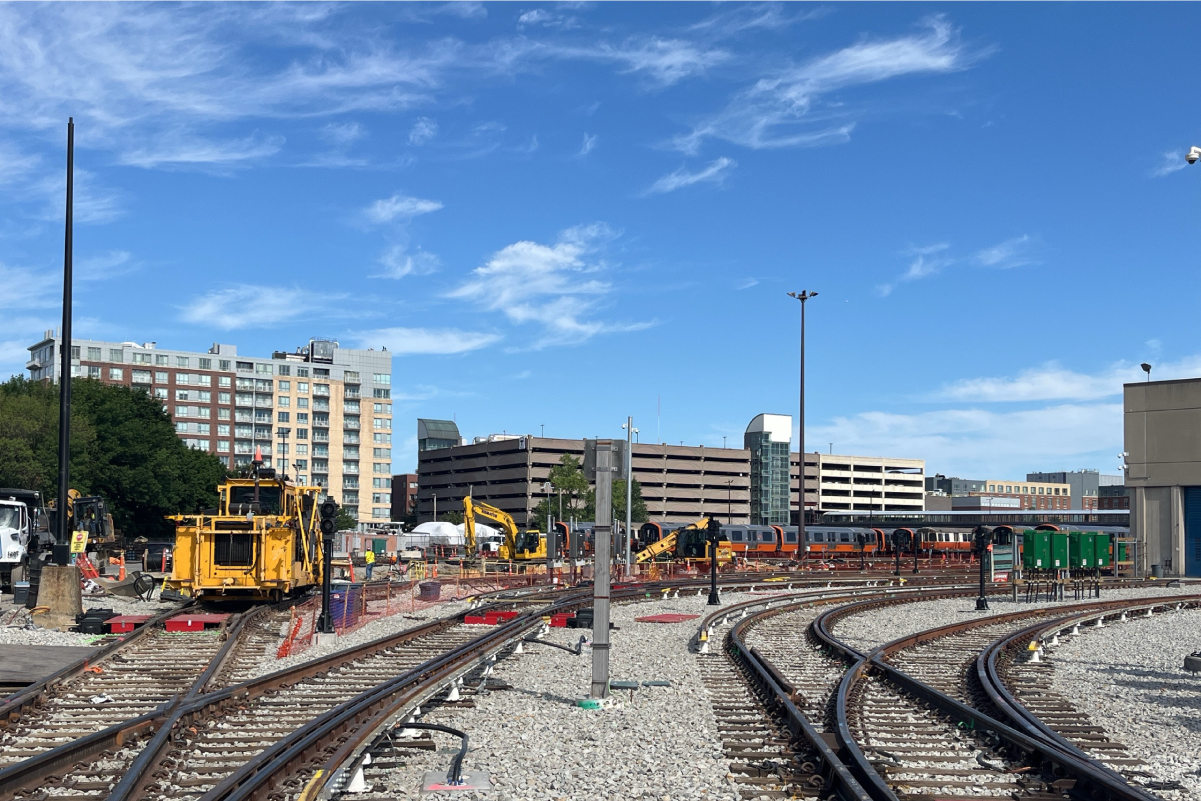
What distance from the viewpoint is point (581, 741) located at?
499 inches

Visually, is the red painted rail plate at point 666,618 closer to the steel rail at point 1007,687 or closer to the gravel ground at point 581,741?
the steel rail at point 1007,687

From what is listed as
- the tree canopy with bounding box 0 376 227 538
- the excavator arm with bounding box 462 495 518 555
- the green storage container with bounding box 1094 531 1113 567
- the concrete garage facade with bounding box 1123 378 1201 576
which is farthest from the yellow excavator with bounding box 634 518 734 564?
the tree canopy with bounding box 0 376 227 538

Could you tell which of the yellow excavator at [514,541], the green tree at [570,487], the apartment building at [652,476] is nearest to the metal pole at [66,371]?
the yellow excavator at [514,541]

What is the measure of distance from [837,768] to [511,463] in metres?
177

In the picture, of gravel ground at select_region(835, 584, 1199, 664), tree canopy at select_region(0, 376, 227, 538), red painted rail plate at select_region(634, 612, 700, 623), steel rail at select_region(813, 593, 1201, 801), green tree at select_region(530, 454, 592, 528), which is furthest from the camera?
green tree at select_region(530, 454, 592, 528)

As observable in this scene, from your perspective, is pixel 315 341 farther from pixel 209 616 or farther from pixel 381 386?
pixel 209 616

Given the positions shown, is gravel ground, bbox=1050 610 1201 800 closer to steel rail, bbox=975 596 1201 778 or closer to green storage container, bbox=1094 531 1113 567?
steel rail, bbox=975 596 1201 778

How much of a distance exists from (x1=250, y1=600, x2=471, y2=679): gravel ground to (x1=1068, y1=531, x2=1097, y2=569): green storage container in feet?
89.5

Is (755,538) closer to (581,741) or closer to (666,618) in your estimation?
(666,618)

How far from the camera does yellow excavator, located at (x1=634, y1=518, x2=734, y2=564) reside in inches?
2435

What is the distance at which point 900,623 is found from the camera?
30.8 meters

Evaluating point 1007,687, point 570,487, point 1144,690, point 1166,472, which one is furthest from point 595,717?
point 570,487

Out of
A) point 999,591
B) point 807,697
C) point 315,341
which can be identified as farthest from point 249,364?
point 807,697

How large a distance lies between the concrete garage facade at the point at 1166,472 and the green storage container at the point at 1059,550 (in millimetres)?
20211
